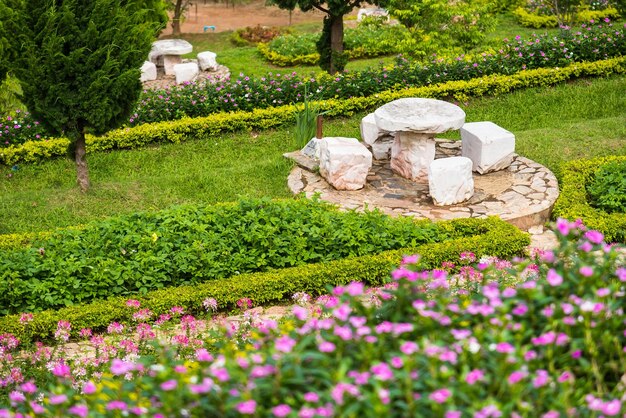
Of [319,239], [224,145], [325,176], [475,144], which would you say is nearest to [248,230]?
[319,239]

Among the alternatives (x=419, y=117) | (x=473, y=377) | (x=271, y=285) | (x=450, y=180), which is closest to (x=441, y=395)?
(x=473, y=377)

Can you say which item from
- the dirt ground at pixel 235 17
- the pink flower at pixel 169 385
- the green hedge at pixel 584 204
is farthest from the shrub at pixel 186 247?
the dirt ground at pixel 235 17

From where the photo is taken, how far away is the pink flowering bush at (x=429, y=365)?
329 cm

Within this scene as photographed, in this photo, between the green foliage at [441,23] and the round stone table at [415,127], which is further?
the green foliage at [441,23]

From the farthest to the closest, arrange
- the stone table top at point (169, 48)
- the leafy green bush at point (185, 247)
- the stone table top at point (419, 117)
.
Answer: the stone table top at point (169, 48) → the stone table top at point (419, 117) → the leafy green bush at point (185, 247)

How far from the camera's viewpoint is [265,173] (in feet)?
37.8

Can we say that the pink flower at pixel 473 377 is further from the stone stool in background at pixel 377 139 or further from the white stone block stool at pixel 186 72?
the white stone block stool at pixel 186 72

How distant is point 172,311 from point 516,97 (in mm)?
9085

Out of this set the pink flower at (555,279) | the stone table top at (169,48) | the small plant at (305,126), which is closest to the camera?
the pink flower at (555,279)

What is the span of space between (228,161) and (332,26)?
5302mm

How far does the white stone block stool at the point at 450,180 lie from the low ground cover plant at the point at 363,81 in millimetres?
4188

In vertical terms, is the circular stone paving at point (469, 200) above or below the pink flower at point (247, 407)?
below

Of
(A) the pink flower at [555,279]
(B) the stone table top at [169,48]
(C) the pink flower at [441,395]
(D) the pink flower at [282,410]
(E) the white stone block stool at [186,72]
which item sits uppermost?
(A) the pink flower at [555,279]

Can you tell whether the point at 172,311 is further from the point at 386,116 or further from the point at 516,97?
the point at 516,97
